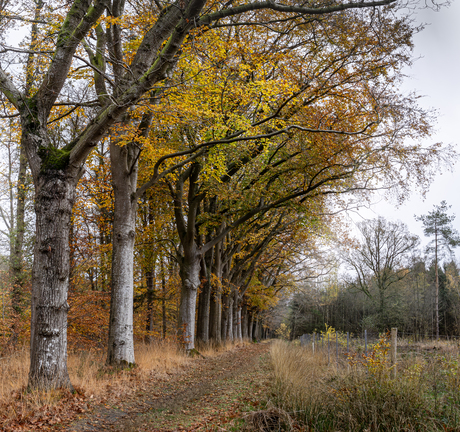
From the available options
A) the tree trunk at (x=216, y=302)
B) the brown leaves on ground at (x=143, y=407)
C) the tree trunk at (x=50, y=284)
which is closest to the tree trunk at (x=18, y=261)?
the brown leaves on ground at (x=143, y=407)

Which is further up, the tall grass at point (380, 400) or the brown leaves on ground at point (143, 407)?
the tall grass at point (380, 400)

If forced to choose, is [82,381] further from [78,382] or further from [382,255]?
[382,255]

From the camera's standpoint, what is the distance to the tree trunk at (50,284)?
5902 millimetres

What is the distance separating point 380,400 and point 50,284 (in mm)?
5497

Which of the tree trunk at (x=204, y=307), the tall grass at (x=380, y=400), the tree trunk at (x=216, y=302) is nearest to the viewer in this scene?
the tall grass at (x=380, y=400)

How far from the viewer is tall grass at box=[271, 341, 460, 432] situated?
4.10m

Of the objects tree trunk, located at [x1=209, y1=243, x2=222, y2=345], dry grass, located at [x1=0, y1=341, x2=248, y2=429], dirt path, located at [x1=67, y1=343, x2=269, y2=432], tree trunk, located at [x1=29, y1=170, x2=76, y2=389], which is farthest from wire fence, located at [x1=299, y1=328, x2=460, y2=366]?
tree trunk, located at [x1=209, y1=243, x2=222, y2=345]

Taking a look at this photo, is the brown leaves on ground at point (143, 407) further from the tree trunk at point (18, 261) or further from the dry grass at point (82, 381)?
the tree trunk at point (18, 261)

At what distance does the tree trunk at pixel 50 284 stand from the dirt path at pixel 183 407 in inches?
42.8

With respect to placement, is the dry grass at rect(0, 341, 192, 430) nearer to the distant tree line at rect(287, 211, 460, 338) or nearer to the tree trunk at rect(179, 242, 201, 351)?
the tree trunk at rect(179, 242, 201, 351)

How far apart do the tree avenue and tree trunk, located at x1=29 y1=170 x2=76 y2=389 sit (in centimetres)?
2

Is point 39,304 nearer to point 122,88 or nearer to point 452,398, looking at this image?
point 122,88

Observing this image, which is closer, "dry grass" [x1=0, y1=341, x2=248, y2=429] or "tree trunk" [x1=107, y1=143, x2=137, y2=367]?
"dry grass" [x1=0, y1=341, x2=248, y2=429]

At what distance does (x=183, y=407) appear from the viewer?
6.42 meters
